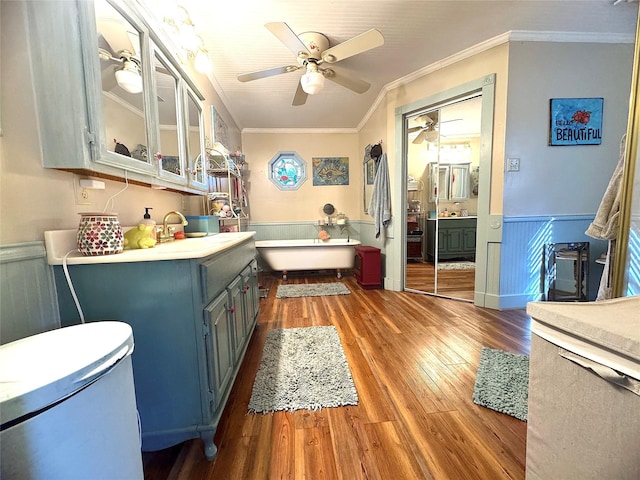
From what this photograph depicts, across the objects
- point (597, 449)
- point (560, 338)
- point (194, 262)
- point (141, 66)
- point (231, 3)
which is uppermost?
point (231, 3)

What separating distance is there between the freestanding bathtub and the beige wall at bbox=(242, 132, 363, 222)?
0.95 metres

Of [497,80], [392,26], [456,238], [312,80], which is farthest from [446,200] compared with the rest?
[312,80]

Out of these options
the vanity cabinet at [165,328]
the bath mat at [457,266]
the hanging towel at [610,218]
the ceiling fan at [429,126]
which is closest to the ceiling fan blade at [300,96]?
the ceiling fan at [429,126]

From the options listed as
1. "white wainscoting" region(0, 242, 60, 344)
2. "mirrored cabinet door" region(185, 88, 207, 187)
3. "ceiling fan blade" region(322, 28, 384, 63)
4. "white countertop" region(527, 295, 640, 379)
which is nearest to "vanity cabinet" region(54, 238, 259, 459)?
"white wainscoting" region(0, 242, 60, 344)

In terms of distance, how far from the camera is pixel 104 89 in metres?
0.99

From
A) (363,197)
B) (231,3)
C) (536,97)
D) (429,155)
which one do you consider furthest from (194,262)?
(429,155)

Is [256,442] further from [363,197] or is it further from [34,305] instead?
[363,197]

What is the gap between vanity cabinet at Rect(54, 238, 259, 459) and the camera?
0.95 m

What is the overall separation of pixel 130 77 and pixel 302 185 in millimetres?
3586

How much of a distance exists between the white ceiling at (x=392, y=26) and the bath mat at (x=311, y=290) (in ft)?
8.44

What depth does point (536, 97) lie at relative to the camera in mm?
2461

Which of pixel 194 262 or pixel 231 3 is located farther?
pixel 231 3

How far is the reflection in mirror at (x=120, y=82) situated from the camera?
1009mm

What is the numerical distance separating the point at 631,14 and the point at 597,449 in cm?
347
